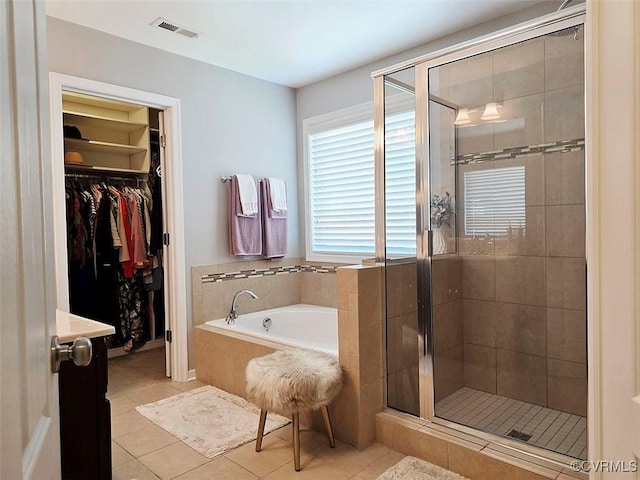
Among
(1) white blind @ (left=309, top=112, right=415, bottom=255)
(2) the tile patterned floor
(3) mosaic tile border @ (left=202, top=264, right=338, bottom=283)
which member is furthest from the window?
(2) the tile patterned floor

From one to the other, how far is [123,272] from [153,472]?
2283 millimetres

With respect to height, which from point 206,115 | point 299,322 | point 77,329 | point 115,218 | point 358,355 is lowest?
point 299,322

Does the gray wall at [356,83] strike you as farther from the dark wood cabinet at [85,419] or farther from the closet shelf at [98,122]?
the dark wood cabinet at [85,419]

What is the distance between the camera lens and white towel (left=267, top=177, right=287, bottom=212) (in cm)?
392

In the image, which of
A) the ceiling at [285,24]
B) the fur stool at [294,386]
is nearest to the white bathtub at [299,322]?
the fur stool at [294,386]

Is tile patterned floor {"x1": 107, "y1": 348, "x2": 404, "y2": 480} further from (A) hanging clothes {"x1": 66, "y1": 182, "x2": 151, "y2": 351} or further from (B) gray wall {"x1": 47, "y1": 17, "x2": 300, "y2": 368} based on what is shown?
(A) hanging clothes {"x1": 66, "y1": 182, "x2": 151, "y2": 351}

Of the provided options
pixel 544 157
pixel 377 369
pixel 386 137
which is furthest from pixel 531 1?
pixel 377 369

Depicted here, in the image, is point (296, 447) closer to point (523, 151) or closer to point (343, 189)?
point (523, 151)

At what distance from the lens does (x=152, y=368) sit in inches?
150

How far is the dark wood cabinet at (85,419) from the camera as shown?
5.60 ft

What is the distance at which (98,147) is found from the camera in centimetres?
404

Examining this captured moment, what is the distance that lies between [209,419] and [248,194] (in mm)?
1821

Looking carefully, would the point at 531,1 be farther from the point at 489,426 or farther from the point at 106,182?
the point at 106,182

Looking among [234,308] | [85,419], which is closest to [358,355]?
[85,419]
